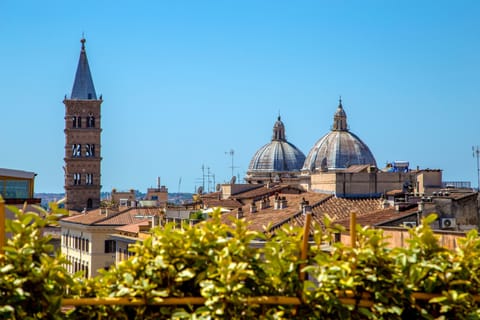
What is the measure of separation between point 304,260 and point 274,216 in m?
36.7

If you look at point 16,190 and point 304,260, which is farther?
point 16,190

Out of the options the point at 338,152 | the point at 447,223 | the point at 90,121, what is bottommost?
the point at 447,223

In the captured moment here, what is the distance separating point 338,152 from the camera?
120 meters

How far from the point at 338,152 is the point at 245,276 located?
377 ft

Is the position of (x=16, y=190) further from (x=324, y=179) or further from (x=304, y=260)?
(x=324, y=179)

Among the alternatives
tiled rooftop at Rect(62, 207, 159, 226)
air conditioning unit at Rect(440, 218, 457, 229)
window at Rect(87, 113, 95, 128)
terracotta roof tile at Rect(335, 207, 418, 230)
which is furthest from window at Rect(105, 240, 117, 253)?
window at Rect(87, 113, 95, 128)

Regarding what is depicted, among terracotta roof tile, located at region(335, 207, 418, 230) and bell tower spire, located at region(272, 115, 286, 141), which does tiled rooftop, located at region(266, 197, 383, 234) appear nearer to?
terracotta roof tile, located at region(335, 207, 418, 230)

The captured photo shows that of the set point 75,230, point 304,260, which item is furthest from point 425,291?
point 75,230

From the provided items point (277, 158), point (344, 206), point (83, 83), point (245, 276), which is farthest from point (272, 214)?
point (277, 158)

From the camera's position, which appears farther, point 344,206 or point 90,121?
point 90,121

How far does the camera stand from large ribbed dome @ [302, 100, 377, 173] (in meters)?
120

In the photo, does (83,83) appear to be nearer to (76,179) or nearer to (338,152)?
(76,179)

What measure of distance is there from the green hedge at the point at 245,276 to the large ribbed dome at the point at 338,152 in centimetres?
11075

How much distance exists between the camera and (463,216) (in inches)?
1070
